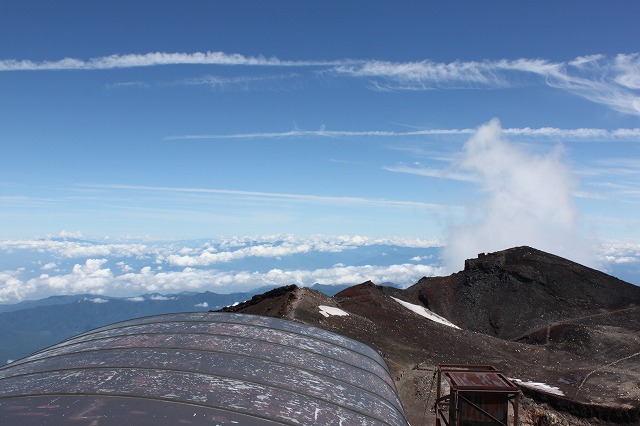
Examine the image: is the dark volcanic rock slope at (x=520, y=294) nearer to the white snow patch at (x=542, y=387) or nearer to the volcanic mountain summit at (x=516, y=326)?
the volcanic mountain summit at (x=516, y=326)

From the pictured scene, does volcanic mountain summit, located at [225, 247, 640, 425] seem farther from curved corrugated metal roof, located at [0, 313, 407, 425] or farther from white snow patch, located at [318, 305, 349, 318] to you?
curved corrugated metal roof, located at [0, 313, 407, 425]

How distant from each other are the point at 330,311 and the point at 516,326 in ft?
89.0

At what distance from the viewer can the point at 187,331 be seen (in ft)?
37.5

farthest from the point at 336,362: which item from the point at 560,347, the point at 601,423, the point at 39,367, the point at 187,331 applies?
the point at 560,347

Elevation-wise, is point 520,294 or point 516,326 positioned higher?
point 520,294

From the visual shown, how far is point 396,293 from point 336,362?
170 feet

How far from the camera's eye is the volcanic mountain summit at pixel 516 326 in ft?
94.1

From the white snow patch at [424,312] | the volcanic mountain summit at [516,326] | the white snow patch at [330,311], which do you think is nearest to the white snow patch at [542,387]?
the volcanic mountain summit at [516,326]

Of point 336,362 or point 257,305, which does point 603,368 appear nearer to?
point 257,305

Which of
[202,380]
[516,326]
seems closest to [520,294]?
[516,326]

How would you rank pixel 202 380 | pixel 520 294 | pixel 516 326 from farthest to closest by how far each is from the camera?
pixel 520 294 → pixel 516 326 → pixel 202 380

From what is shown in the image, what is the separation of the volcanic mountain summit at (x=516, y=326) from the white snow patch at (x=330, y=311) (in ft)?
0.50

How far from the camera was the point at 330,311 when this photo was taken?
40531 mm

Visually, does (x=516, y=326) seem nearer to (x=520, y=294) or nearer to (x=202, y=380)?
(x=520, y=294)
